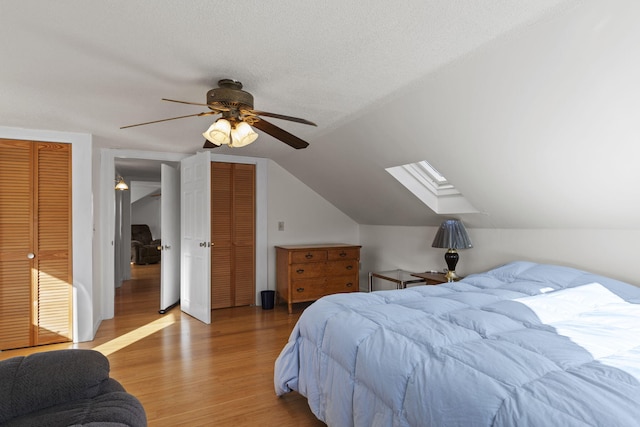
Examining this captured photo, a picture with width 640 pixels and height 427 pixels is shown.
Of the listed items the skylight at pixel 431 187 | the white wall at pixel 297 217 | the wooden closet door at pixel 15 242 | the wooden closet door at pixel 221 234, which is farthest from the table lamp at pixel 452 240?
the wooden closet door at pixel 15 242

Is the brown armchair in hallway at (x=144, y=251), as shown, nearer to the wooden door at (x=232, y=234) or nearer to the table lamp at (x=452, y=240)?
the wooden door at (x=232, y=234)

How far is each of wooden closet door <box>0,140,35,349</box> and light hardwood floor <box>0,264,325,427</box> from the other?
24 centimetres

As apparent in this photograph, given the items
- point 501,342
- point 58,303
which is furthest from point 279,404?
point 58,303

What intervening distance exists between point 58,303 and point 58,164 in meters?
1.34

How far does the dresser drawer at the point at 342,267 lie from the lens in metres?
4.84

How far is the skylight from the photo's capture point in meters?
3.72

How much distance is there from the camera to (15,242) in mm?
3340

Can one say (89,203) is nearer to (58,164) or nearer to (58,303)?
(58,164)

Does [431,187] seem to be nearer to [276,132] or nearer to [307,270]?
[307,270]

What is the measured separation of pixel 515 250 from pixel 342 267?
2.19 meters

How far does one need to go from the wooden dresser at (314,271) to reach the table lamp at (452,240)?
1.56 meters

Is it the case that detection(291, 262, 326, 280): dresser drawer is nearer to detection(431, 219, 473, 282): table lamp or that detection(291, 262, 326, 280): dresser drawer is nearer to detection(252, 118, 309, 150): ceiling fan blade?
detection(431, 219, 473, 282): table lamp

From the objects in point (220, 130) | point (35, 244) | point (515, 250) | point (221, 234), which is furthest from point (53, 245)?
point (515, 250)

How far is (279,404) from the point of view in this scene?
2400 millimetres
